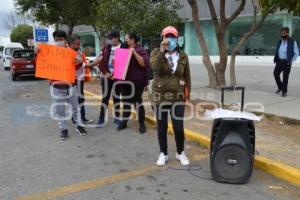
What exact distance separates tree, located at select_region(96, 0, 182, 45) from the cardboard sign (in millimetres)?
5062

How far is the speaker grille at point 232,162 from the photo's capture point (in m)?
4.75

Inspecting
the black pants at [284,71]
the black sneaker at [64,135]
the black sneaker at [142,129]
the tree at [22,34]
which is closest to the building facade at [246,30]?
the black pants at [284,71]

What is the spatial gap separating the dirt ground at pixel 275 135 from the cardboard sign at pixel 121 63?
151cm

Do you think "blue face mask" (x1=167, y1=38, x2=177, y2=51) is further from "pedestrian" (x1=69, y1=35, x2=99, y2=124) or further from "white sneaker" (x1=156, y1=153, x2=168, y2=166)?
"pedestrian" (x1=69, y1=35, x2=99, y2=124)

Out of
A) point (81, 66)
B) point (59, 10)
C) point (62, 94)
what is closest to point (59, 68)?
point (62, 94)

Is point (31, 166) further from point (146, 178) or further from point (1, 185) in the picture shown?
point (146, 178)

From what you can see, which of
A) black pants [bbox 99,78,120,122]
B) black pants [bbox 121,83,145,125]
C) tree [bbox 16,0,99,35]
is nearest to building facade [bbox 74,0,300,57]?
tree [bbox 16,0,99,35]

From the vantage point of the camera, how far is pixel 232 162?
4.78m

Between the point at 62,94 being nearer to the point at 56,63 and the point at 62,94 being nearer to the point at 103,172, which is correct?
the point at 56,63

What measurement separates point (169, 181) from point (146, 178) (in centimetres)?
30

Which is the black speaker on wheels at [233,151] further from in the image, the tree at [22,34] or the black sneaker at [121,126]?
the tree at [22,34]

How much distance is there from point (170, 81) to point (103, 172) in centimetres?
146

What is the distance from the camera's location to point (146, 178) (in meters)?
5.06

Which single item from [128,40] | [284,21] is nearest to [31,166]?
[128,40]
